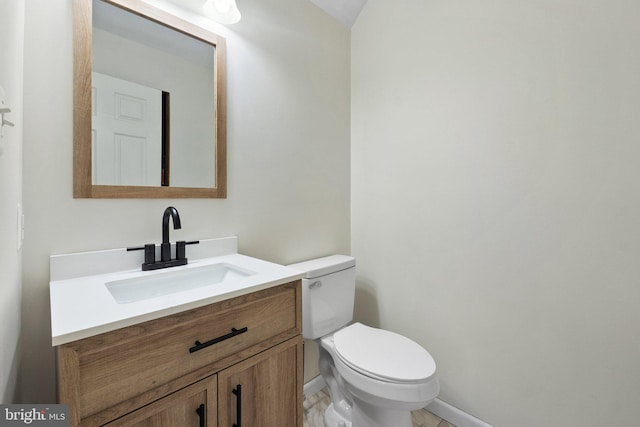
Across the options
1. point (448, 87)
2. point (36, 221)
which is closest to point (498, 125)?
point (448, 87)

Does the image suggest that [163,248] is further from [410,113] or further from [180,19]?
[410,113]

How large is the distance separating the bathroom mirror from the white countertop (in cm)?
31

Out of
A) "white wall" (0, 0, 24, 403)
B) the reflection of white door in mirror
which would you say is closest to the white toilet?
the reflection of white door in mirror

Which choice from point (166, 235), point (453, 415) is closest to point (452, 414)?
point (453, 415)

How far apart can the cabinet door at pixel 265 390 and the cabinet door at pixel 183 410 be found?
0.09ft

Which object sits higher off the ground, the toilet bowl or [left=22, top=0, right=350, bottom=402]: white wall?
[left=22, top=0, right=350, bottom=402]: white wall

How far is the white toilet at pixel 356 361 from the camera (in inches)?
43.5

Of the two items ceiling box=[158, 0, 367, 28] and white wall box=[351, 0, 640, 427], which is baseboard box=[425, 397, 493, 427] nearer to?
white wall box=[351, 0, 640, 427]

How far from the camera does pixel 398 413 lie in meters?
1.19

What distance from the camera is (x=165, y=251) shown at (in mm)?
1109

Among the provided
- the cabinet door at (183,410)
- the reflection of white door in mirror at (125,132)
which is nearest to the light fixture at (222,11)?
the reflection of white door in mirror at (125,132)

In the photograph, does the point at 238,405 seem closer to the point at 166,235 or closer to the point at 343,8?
the point at 166,235

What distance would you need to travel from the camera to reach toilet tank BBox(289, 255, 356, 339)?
1.44 m

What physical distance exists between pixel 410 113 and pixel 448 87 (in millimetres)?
235
